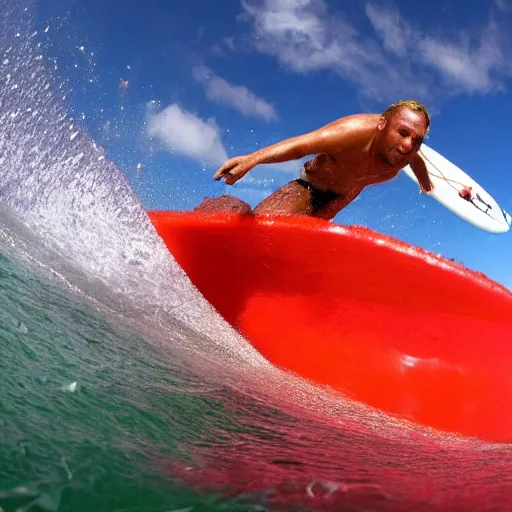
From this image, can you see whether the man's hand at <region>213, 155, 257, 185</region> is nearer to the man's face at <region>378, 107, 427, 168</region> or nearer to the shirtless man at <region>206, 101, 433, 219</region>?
the shirtless man at <region>206, 101, 433, 219</region>

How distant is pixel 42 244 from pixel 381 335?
2.03 m

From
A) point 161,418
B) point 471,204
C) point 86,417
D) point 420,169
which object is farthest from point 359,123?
point 471,204

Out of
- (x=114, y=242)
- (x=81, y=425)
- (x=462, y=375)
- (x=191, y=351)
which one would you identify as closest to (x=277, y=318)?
(x=191, y=351)

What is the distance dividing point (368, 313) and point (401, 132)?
98 centimetres

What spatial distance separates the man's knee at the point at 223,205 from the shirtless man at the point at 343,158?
0.33ft

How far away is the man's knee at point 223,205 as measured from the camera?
3.09 m

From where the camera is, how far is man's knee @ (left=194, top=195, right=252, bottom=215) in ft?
10.1

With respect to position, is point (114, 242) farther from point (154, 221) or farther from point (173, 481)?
point (173, 481)

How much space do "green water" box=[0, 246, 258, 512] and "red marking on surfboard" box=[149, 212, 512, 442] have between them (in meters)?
1.01

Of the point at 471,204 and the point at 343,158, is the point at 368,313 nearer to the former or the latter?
the point at 343,158

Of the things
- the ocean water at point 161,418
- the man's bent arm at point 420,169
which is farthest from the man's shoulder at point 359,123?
the ocean water at point 161,418

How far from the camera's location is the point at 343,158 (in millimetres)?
3188

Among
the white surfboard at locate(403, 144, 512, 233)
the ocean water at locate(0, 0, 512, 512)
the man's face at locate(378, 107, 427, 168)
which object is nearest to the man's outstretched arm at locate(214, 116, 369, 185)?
the man's face at locate(378, 107, 427, 168)

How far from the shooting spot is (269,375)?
104 inches
